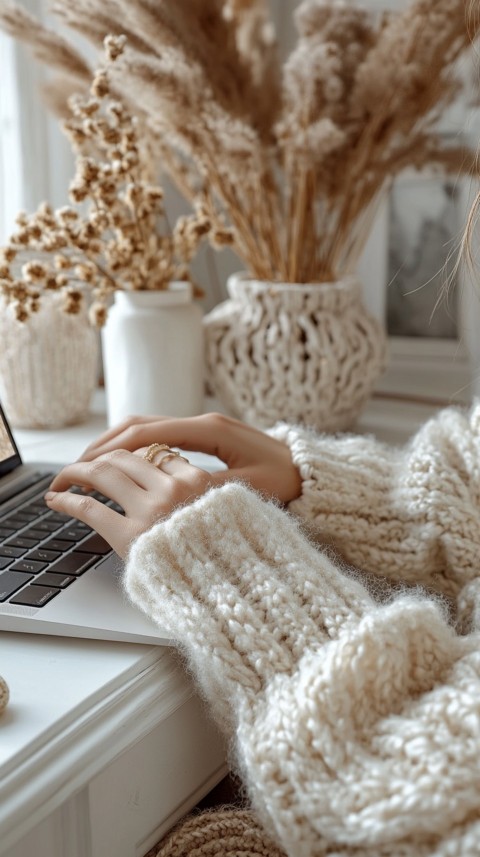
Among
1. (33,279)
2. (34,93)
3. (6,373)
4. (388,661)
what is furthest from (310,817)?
(34,93)

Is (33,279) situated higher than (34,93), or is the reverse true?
(34,93)

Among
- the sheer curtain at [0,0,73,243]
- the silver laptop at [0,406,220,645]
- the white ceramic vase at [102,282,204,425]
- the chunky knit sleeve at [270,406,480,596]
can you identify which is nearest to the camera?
the silver laptop at [0,406,220,645]

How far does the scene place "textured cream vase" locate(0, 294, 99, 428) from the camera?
0.97 m

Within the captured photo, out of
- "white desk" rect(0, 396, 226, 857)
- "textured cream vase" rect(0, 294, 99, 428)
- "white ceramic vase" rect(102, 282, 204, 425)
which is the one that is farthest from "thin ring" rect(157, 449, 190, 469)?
"textured cream vase" rect(0, 294, 99, 428)

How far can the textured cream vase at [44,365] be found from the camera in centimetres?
97

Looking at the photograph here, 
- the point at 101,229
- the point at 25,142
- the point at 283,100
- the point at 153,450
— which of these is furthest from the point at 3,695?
the point at 25,142

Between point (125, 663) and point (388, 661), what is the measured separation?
14 cm

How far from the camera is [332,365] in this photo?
0.93 metres

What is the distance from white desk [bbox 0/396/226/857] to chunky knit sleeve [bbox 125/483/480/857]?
0.09ft

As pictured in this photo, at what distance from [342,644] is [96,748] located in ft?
0.43

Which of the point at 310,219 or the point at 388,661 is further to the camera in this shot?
the point at 310,219

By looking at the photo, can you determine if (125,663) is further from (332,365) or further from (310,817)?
(332,365)

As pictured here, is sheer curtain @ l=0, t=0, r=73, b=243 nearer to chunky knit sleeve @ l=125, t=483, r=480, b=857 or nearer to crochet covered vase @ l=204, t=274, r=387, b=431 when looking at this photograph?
crochet covered vase @ l=204, t=274, r=387, b=431

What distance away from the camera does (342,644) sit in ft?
1.49
